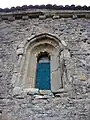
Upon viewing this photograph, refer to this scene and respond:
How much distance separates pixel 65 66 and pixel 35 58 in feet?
3.50

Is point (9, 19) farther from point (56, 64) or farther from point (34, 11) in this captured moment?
point (56, 64)

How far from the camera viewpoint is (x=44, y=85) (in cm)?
550

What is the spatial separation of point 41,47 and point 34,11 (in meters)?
1.48

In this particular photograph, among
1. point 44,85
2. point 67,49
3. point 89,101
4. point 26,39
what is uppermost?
point 26,39

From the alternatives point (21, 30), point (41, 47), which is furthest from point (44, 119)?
point (21, 30)

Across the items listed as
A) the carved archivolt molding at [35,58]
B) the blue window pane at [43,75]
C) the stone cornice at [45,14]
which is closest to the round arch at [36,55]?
the carved archivolt molding at [35,58]

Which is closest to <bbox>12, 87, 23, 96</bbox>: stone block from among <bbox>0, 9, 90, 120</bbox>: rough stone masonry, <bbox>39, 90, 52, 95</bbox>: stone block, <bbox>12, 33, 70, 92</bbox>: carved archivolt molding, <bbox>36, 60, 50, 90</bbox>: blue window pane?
<bbox>0, 9, 90, 120</bbox>: rough stone masonry

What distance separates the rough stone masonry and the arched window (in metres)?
0.44

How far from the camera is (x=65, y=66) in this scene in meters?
5.58

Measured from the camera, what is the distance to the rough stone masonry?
14.9 ft

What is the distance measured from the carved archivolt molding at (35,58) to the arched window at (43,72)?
0.33 feet

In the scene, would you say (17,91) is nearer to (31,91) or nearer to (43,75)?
(31,91)

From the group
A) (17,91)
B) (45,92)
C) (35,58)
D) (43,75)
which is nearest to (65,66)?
(43,75)

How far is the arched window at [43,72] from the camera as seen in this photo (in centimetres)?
550
